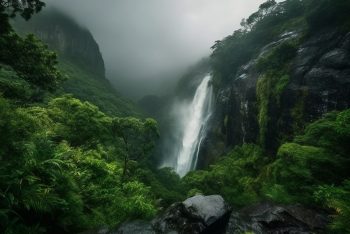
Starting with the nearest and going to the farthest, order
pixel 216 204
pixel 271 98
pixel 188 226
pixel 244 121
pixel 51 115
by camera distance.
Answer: pixel 188 226
pixel 216 204
pixel 51 115
pixel 271 98
pixel 244 121

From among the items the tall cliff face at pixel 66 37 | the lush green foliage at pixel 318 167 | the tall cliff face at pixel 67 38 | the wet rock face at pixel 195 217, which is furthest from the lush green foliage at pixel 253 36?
the tall cliff face at pixel 66 37

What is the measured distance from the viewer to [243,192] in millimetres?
20266

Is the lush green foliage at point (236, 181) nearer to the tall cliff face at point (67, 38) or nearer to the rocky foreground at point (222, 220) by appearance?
the rocky foreground at point (222, 220)

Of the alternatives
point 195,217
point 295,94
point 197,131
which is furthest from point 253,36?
point 195,217

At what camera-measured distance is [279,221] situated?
31.9 ft

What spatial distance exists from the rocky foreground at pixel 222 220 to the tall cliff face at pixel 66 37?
138 m

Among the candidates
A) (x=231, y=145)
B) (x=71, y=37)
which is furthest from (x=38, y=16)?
(x=231, y=145)

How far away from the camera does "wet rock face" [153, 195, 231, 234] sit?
829 cm

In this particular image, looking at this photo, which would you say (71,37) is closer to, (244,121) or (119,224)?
(244,121)

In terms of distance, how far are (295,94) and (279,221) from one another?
17520 mm

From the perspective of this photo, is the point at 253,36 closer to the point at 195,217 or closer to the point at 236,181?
the point at 236,181

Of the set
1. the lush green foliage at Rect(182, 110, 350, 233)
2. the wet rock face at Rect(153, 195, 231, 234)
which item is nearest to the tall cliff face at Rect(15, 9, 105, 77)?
the lush green foliage at Rect(182, 110, 350, 233)

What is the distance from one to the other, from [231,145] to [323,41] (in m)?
16.3

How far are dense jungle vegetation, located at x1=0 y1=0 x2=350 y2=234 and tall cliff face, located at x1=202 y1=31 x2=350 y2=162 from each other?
1307 millimetres
